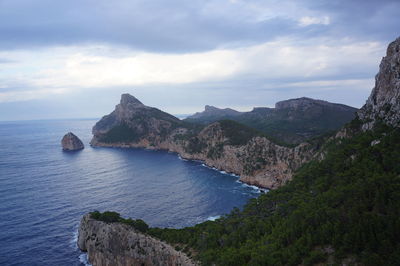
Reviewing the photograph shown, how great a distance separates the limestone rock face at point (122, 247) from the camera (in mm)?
49156

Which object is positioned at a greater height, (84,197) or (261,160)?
(261,160)

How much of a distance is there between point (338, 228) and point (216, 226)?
82.5ft

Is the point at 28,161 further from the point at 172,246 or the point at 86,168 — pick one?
the point at 172,246

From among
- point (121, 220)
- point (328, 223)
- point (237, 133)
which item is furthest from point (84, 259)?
point (237, 133)

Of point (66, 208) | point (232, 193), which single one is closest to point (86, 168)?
point (66, 208)

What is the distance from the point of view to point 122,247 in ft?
178

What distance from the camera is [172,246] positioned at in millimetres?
50969

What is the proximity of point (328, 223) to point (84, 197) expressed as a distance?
7925cm

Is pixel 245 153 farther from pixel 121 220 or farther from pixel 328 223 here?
pixel 328 223

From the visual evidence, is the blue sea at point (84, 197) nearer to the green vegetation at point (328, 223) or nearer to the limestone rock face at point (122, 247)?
the limestone rock face at point (122, 247)

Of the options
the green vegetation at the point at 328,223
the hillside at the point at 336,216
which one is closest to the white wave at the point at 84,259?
the hillside at the point at 336,216

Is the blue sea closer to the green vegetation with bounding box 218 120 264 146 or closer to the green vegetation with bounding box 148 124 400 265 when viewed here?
the green vegetation with bounding box 218 120 264 146

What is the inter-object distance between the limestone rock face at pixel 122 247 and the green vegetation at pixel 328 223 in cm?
288

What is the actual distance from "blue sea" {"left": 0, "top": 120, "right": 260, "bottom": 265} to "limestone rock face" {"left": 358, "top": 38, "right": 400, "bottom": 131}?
43.0m
